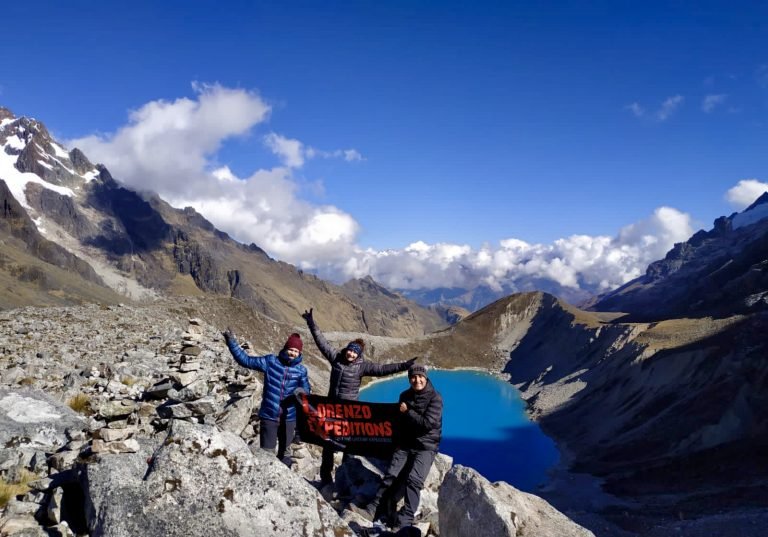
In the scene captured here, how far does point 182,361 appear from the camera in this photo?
19500 mm

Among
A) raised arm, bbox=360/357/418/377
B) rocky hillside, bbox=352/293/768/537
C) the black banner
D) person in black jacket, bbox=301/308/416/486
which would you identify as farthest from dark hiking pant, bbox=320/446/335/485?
rocky hillside, bbox=352/293/768/537

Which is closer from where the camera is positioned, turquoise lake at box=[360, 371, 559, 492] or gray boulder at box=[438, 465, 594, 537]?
gray boulder at box=[438, 465, 594, 537]

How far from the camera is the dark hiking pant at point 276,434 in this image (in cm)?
1132

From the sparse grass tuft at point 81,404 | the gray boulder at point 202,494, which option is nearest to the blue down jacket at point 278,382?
the gray boulder at point 202,494

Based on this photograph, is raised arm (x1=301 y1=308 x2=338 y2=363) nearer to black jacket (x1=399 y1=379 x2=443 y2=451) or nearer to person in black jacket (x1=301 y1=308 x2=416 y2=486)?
person in black jacket (x1=301 y1=308 x2=416 y2=486)

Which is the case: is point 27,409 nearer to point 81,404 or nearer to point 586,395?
point 81,404

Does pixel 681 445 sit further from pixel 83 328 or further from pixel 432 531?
pixel 83 328

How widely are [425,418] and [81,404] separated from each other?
11928 mm

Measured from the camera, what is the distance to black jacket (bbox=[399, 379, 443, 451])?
9.98 meters

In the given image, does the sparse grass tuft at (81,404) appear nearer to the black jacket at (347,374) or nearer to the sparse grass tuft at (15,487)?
the sparse grass tuft at (15,487)

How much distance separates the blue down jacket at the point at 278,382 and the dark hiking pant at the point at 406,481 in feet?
8.89

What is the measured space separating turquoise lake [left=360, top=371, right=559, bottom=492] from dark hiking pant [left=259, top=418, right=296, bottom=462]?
1962 inches

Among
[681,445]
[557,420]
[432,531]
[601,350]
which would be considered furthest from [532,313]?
[432,531]

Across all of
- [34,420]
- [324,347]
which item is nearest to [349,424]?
[324,347]
